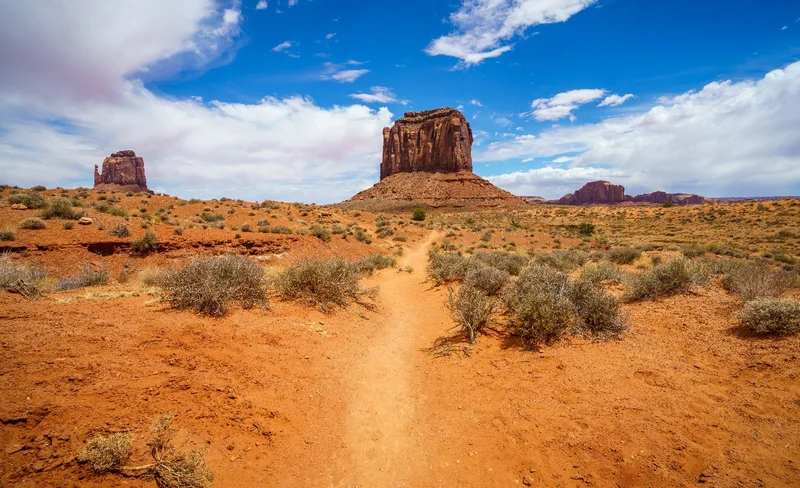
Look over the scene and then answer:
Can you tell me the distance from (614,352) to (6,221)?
65.3ft

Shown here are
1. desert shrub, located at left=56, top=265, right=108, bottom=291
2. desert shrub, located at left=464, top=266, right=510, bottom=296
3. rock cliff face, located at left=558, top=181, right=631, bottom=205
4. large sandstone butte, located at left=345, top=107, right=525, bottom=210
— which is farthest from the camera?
rock cliff face, located at left=558, top=181, right=631, bottom=205

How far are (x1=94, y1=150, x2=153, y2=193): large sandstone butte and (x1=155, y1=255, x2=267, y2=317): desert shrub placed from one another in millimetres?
113587

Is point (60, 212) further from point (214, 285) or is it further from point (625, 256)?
point (625, 256)

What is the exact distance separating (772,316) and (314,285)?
8.89 m

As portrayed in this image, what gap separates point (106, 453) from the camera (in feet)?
9.91

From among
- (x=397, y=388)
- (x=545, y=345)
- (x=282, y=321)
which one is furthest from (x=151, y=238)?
(x=545, y=345)

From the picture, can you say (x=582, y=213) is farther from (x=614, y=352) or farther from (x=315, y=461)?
(x=315, y=461)

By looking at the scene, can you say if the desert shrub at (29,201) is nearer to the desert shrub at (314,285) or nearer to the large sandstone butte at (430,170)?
the desert shrub at (314,285)

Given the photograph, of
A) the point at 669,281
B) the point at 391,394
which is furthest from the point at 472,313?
the point at 669,281

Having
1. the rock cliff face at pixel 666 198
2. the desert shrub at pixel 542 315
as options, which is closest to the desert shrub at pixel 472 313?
the desert shrub at pixel 542 315

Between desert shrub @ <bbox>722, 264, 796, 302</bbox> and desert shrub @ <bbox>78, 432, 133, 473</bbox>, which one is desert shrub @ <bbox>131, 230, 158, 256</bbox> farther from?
desert shrub @ <bbox>722, 264, 796, 302</bbox>

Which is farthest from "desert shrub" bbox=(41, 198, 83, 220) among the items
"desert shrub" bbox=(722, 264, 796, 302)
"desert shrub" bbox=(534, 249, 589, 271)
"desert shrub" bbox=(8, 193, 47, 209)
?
"desert shrub" bbox=(722, 264, 796, 302)

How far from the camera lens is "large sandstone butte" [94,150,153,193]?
96.4m

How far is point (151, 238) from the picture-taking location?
12969mm
